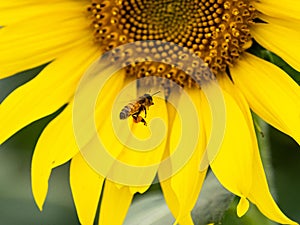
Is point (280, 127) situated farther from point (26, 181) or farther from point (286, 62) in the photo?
point (26, 181)

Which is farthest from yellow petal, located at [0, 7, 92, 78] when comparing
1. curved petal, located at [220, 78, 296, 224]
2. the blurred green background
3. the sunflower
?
curved petal, located at [220, 78, 296, 224]

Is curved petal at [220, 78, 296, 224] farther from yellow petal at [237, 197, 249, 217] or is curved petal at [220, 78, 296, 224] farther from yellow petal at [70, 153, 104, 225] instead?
yellow petal at [70, 153, 104, 225]

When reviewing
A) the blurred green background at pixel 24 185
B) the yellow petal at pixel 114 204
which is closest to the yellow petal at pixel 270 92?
the yellow petal at pixel 114 204

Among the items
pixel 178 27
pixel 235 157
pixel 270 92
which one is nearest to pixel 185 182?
pixel 235 157

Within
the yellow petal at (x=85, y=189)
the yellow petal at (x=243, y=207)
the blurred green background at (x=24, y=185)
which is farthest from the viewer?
the blurred green background at (x=24, y=185)

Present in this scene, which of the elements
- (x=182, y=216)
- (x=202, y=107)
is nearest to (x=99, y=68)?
(x=202, y=107)

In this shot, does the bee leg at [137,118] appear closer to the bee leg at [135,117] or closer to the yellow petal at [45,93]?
the bee leg at [135,117]

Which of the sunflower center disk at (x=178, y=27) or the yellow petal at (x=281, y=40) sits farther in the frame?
the sunflower center disk at (x=178, y=27)

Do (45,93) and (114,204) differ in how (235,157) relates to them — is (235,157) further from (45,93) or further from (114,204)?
(45,93)
